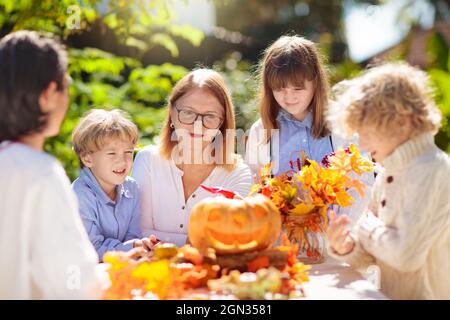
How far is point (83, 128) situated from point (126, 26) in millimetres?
2939

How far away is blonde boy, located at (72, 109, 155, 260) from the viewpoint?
2824 millimetres

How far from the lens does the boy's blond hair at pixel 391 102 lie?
189 cm

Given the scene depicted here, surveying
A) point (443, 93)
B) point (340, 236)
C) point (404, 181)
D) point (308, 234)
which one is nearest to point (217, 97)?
point (308, 234)

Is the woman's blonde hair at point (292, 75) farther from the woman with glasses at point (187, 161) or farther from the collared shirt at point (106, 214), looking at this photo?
the collared shirt at point (106, 214)

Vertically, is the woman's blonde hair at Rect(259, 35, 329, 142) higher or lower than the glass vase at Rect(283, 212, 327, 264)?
higher

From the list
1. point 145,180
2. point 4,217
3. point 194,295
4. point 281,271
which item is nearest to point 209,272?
point 194,295

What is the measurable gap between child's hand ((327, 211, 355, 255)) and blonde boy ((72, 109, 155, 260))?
1.13m

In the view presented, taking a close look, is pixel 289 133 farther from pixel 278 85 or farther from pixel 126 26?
pixel 126 26

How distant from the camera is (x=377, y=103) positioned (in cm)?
189

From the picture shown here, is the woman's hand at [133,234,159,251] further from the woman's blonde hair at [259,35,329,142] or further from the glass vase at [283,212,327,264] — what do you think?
the woman's blonde hair at [259,35,329,142]

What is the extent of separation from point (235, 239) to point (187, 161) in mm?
1106

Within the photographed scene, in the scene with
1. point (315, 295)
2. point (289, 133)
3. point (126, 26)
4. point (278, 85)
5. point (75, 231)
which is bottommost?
point (315, 295)

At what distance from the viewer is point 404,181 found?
6.25 feet

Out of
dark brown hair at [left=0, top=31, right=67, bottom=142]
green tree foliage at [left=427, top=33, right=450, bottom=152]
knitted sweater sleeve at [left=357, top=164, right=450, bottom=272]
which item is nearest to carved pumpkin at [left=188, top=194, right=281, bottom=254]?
knitted sweater sleeve at [left=357, top=164, right=450, bottom=272]
